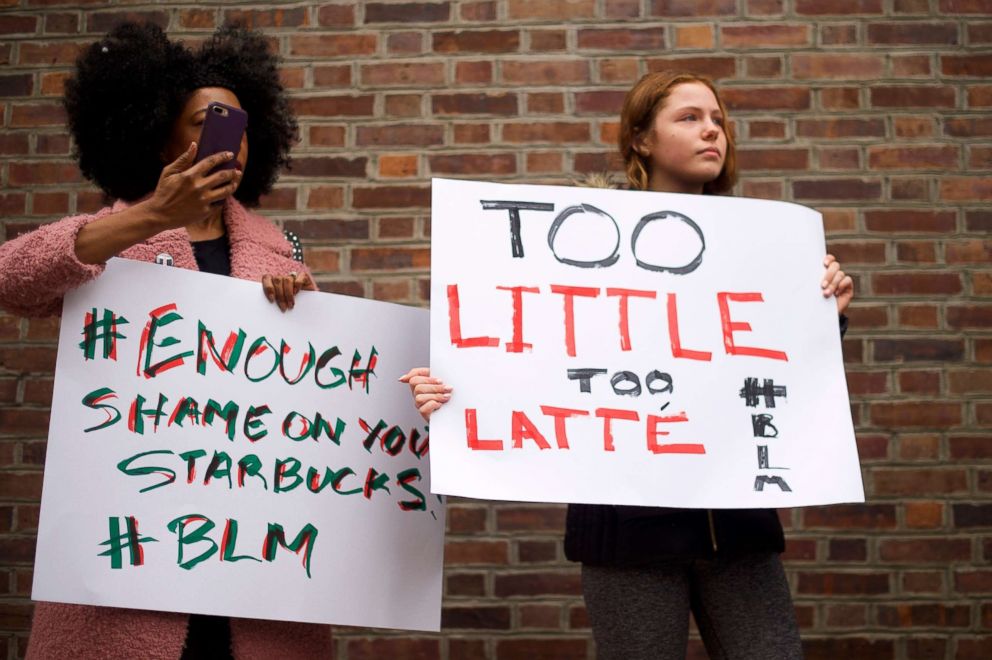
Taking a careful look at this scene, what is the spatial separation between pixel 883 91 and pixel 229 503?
2.09m

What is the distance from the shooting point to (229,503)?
1.58 m

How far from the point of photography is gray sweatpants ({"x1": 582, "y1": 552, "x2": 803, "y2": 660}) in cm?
162

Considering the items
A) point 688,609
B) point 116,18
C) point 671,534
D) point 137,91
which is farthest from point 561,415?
point 116,18

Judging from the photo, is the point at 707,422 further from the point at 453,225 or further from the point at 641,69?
the point at 641,69

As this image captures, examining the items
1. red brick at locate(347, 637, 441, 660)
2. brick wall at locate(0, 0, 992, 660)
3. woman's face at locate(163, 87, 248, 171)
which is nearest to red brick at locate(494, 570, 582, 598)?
brick wall at locate(0, 0, 992, 660)

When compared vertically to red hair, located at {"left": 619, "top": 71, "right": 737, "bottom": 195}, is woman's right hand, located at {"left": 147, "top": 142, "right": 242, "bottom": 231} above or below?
below

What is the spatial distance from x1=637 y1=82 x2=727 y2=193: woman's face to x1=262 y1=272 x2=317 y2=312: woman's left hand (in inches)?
29.2

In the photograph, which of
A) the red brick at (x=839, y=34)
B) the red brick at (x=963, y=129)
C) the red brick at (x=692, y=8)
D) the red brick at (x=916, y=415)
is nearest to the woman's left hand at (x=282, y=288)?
the red brick at (x=692, y=8)

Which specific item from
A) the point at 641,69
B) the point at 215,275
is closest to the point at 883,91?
the point at 641,69

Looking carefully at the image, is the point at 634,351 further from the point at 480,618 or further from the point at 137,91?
the point at 480,618

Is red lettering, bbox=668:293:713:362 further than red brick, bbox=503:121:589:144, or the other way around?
red brick, bbox=503:121:589:144

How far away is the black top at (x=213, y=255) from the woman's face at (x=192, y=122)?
0.15 metres

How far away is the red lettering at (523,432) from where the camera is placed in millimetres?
1595

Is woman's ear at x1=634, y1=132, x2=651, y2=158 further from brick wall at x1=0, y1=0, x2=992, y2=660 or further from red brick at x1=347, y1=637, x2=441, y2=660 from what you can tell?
red brick at x1=347, y1=637, x2=441, y2=660
